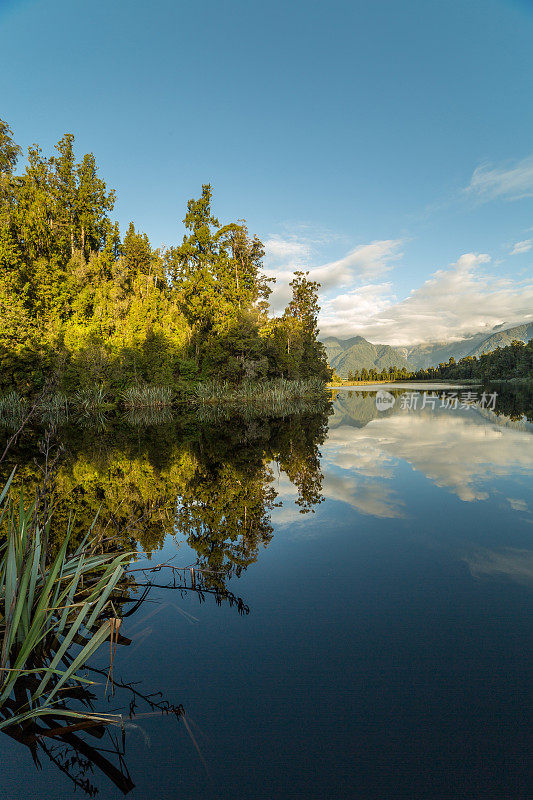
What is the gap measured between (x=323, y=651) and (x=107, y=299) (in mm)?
29267

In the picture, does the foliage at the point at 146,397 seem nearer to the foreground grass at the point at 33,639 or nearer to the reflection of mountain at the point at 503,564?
the foreground grass at the point at 33,639

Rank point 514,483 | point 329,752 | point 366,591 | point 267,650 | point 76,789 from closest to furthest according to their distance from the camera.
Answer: point 76,789 → point 329,752 → point 267,650 → point 366,591 → point 514,483

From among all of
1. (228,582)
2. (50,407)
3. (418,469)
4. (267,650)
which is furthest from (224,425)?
(267,650)

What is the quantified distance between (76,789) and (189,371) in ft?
87.3

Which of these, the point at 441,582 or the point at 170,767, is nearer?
the point at 170,767

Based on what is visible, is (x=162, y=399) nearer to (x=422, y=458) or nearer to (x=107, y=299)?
(x=107, y=299)

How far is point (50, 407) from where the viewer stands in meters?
20.0

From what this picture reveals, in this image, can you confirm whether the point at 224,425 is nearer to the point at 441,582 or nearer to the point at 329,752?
the point at 441,582

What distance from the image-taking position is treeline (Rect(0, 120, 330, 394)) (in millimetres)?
23578

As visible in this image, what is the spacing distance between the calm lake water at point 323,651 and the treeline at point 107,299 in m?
20.0

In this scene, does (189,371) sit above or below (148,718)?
above

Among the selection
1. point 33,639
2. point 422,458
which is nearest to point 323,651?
point 33,639

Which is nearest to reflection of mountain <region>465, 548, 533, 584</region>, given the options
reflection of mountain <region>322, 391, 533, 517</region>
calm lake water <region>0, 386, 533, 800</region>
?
calm lake water <region>0, 386, 533, 800</region>

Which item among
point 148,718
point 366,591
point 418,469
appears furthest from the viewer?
point 418,469
